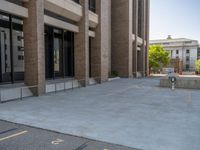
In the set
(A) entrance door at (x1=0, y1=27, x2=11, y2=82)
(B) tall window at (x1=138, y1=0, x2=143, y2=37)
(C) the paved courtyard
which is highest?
(B) tall window at (x1=138, y1=0, x2=143, y2=37)

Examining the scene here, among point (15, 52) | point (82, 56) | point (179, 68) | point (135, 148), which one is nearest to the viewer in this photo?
point (135, 148)

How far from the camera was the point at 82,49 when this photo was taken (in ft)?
66.3

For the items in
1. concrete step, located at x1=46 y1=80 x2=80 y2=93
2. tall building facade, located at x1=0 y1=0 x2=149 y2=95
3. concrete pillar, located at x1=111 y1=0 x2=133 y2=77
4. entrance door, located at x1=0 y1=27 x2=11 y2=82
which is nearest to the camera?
tall building facade, located at x1=0 y1=0 x2=149 y2=95

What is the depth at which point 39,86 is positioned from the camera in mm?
13867

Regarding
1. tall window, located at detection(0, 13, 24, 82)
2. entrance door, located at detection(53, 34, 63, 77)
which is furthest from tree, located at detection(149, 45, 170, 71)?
tall window, located at detection(0, 13, 24, 82)

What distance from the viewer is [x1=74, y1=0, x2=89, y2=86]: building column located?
66.2ft

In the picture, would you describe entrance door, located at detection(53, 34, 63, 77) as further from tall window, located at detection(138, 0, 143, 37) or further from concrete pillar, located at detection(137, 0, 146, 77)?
tall window, located at detection(138, 0, 143, 37)

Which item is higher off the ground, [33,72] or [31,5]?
[31,5]

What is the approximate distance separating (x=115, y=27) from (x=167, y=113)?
24445 millimetres

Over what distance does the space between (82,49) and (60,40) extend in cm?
335

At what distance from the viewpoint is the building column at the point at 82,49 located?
2019cm

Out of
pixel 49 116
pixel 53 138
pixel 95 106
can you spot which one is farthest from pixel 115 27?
pixel 53 138

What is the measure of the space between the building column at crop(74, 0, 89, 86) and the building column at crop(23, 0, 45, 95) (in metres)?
6.51

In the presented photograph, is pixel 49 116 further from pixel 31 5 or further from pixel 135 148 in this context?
pixel 31 5
